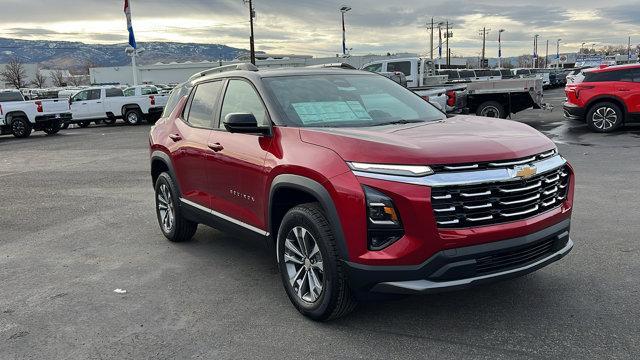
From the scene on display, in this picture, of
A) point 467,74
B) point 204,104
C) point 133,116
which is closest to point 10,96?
point 133,116

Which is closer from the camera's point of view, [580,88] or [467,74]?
[580,88]

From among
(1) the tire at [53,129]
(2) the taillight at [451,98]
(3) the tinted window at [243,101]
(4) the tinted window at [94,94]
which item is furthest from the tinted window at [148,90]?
(3) the tinted window at [243,101]

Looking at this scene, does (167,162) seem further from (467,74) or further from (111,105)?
(467,74)

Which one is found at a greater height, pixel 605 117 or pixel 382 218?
pixel 382 218

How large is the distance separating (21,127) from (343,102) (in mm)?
19794

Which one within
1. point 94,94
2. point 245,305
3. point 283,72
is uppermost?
point 283,72

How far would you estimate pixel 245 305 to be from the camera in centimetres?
428

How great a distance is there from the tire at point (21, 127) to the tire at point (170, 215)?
1701 cm

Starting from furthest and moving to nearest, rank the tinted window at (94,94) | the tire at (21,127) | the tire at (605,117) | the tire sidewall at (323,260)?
the tinted window at (94,94) → the tire at (21,127) → the tire at (605,117) → the tire sidewall at (323,260)

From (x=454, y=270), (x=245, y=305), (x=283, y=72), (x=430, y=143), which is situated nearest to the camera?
(x=454, y=270)

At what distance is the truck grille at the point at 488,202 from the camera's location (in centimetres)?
328

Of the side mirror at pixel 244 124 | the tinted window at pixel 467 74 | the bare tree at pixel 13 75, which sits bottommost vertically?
the side mirror at pixel 244 124

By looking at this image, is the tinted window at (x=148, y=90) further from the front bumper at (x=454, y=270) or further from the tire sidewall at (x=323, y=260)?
the front bumper at (x=454, y=270)

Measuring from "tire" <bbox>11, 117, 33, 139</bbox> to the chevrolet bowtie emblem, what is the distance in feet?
69.1
